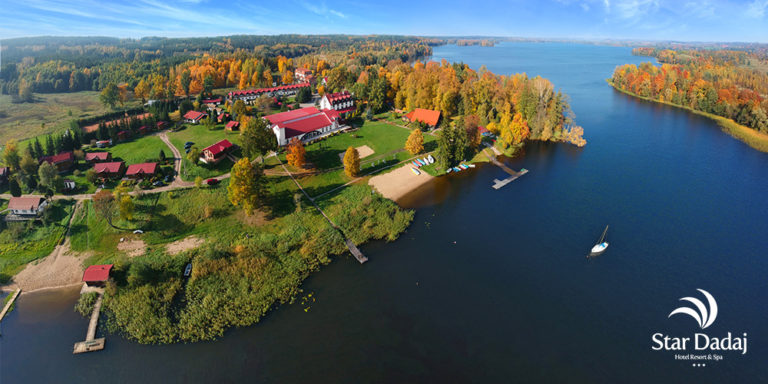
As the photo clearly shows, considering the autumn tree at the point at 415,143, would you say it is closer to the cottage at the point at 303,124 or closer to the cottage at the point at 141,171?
the cottage at the point at 303,124

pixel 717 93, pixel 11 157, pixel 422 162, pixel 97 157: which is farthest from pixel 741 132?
pixel 11 157

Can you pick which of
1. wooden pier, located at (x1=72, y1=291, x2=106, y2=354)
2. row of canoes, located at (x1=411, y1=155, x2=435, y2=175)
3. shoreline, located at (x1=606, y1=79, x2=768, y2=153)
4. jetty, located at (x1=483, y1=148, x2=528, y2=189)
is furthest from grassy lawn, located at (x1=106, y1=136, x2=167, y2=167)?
shoreline, located at (x1=606, y1=79, x2=768, y2=153)

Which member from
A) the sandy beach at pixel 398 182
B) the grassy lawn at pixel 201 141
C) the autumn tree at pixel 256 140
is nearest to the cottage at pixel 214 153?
the grassy lawn at pixel 201 141

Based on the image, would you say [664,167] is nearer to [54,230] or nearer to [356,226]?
[356,226]

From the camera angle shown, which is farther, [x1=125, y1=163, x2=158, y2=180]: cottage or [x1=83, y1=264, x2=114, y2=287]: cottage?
[x1=125, y1=163, x2=158, y2=180]: cottage

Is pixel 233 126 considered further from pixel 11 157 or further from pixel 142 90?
pixel 142 90

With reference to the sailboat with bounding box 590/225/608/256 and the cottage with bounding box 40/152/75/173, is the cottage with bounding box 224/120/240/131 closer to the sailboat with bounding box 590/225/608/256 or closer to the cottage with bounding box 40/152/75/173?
the cottage with bounding box 40/152/75/173
